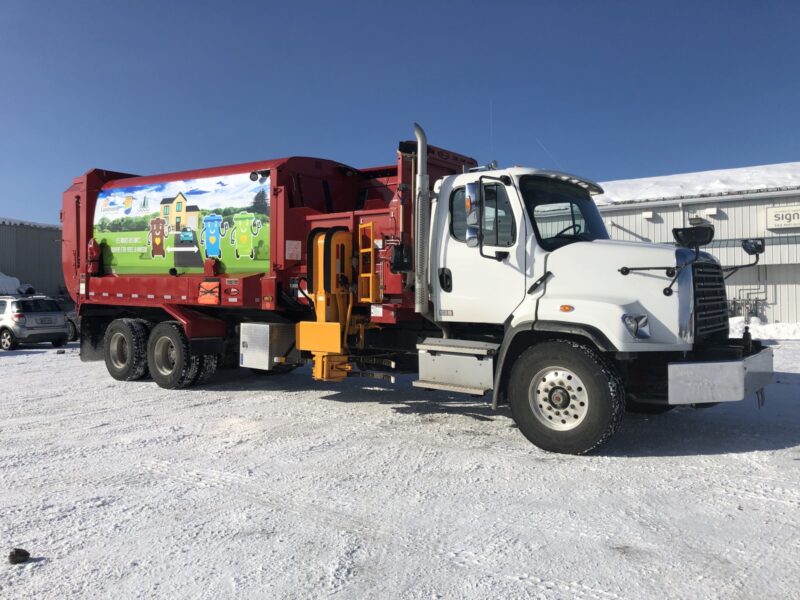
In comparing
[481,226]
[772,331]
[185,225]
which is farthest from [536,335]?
[772,331]

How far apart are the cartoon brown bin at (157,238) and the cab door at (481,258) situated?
505cm

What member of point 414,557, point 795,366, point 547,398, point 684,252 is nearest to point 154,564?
point 414,557

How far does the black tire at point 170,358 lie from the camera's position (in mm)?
9531

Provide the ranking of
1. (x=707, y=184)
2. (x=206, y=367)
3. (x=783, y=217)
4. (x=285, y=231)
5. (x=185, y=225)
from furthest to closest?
(x=707, y=184)
(x=783, y=217)
(x=206, y=367)
(x=185, y=225)
(x=285, y=231)

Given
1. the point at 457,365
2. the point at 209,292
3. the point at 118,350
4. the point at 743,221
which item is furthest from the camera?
the point at 743,221

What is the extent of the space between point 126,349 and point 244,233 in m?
3.38

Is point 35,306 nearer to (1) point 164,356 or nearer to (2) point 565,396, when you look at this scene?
(1) point 164,356

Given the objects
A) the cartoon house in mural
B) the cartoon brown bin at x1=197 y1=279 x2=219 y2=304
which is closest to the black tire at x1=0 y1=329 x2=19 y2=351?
the cartoon house in mural

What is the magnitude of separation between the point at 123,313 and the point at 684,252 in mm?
9210

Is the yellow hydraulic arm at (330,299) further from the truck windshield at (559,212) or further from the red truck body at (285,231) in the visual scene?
the truck windshield at (559,212)

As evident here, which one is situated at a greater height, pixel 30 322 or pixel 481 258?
pixel 481 258

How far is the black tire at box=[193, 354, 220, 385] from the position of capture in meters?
9.73

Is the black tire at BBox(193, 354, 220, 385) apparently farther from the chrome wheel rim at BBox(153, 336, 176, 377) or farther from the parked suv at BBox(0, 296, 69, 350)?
the parked suv at BBox(0, 296, 69, 350)

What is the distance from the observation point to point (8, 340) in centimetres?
1773
